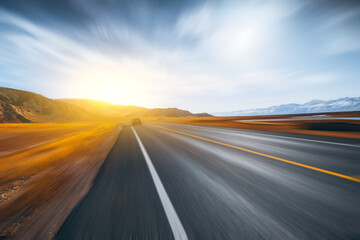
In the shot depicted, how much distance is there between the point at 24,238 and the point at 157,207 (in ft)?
5.51

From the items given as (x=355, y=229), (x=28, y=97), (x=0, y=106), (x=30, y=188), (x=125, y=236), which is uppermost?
(x=28, y=97)

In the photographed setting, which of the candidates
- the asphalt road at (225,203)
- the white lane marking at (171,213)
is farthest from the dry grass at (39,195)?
the white lane marking at (171,213)

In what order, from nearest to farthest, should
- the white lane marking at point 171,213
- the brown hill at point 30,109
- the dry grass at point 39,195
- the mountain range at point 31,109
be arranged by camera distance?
the white lane marking at point 171,213 → the dry grass at point 39,195 → the brown hill at point 30,109 → the mountain range at point 31,109

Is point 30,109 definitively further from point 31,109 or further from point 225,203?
point 225,203

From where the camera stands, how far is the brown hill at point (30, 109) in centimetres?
5147

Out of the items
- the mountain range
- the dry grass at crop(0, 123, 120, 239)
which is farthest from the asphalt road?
the mountain range

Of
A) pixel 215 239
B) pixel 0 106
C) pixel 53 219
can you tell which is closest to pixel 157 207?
pixel 215 239

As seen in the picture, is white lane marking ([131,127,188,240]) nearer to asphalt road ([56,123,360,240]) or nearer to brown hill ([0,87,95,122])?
asphalt road ([56,123,360,240])

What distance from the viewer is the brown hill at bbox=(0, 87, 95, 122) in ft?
169

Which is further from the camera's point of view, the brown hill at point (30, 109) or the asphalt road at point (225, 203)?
the brown hill at point (30, 109)

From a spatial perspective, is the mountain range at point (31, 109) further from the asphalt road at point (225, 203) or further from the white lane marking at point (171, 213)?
the white lane marking at point (171, 213)

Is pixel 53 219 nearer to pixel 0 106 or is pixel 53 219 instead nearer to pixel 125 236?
pixel 125 236

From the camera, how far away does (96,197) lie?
107 inches

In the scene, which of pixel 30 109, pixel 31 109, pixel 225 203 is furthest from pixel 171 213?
pixel 31 109
